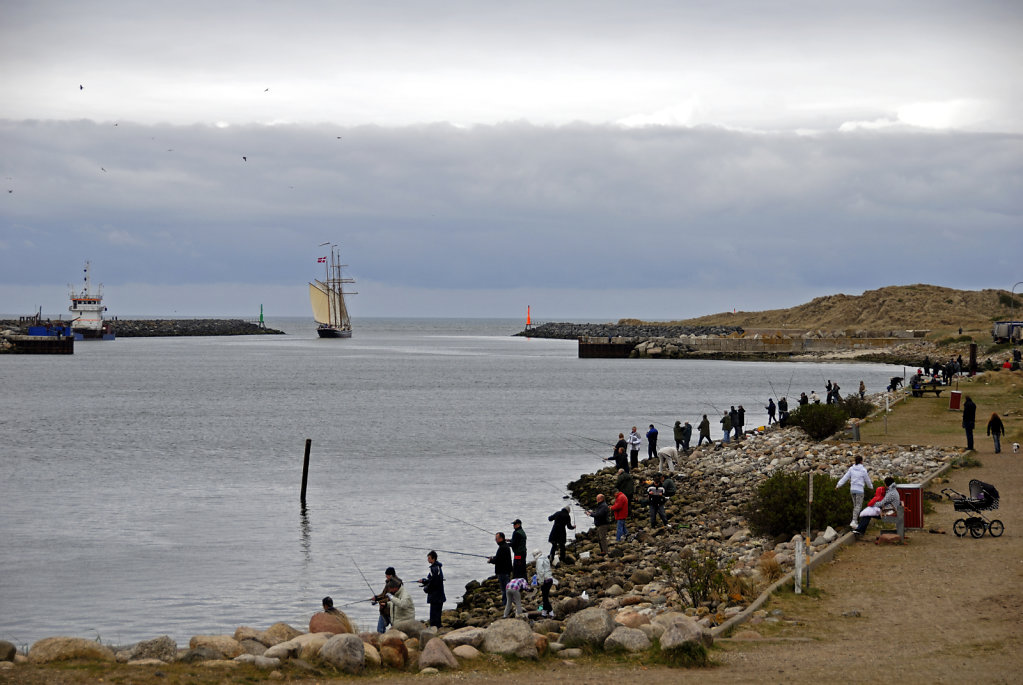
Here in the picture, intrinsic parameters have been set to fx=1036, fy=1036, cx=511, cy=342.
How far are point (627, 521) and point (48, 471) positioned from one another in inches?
931

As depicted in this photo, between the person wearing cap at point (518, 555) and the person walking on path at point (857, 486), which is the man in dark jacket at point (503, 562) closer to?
the person wearing cap at point (518, 555)

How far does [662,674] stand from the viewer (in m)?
11.4

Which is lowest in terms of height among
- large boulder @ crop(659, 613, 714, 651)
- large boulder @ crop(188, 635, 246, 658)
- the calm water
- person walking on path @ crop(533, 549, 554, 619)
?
the calm water

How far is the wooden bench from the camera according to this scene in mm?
48406

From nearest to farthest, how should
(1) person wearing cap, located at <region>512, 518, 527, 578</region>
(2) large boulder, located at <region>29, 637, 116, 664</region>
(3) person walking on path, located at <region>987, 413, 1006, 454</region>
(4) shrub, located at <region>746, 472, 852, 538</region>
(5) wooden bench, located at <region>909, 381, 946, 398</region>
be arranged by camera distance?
(2) large boulder, located at <region>29, 637, 116, 664</region>, (1) person wearing cap, located at <region>512, 518, 527, 578</region>, (4) shrub, located at <region>746, 472, 852, 538</region>, (3) person walking on path, located at <region>987, 413, 1006, 454</region>, (5) wooden bench, located at <region>909, 381, 946, 398</region>

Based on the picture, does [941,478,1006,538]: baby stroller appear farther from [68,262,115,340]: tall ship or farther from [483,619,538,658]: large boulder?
[68,262,115,340]: tall ship

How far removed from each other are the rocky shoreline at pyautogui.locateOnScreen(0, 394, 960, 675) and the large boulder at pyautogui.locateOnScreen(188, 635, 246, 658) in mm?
18

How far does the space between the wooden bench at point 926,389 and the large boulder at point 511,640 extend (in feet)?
131

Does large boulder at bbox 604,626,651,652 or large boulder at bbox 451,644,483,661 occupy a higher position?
large boulder at bbox 604,626,651,652

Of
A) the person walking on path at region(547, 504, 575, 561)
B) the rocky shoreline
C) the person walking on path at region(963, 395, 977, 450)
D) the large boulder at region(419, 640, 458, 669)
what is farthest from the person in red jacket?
the large boulder at region(419, 640, 458, 669)

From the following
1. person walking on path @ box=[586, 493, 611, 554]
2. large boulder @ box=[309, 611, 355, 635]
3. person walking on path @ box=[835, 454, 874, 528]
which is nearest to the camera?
large boulder @ box=[309, 611, 355, 635]

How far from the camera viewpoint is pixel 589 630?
12789 mm

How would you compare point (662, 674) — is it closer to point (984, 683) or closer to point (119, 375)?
point (984, 683)

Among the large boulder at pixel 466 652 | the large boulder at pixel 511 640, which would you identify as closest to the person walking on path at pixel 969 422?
the large boulder at pixel 511 640
